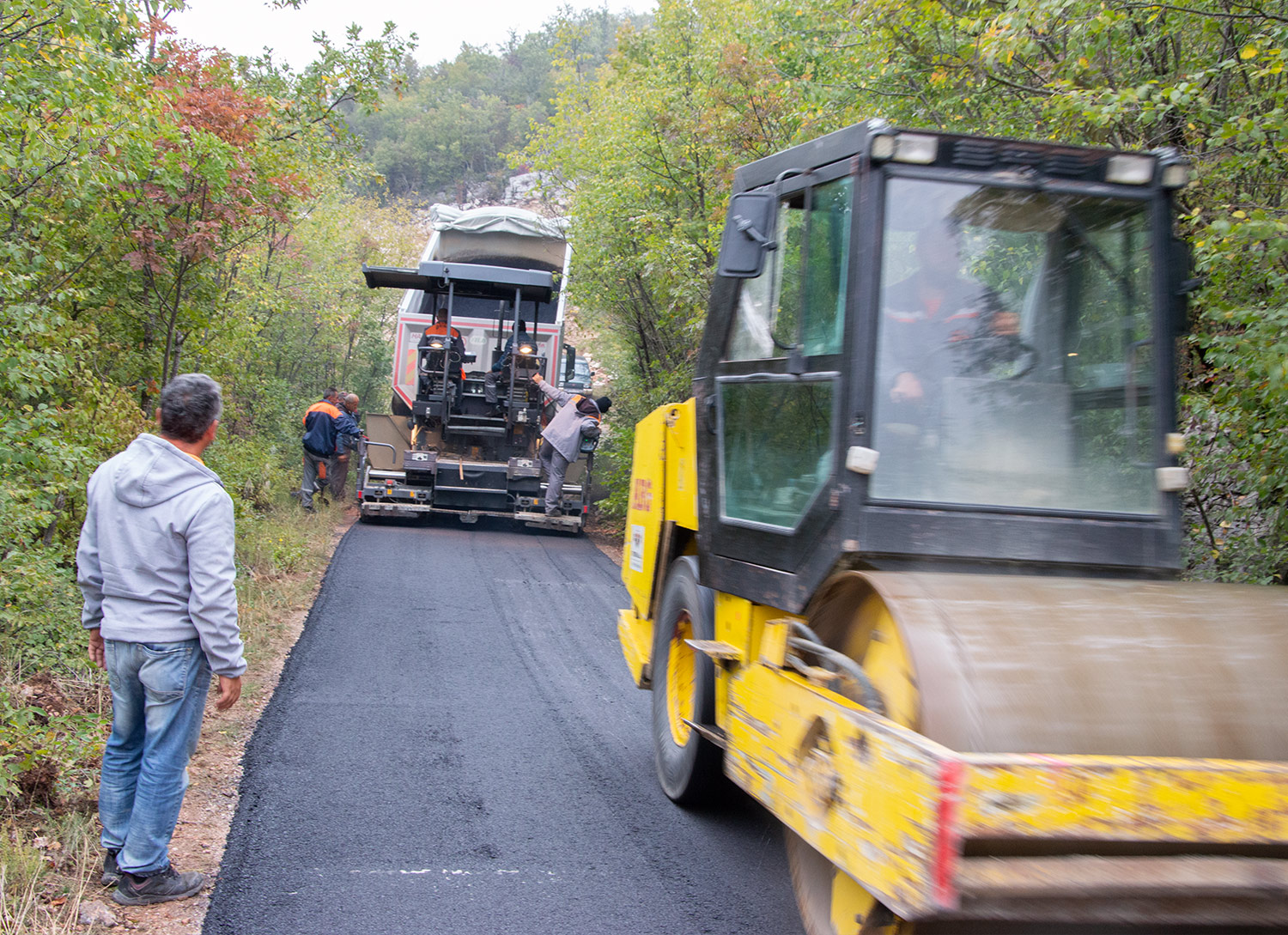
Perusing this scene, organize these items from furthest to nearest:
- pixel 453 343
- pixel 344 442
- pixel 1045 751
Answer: pixel 344 442 < pixel 453 343 < pixel 1045 751

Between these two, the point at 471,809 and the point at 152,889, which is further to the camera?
the point at 471,809

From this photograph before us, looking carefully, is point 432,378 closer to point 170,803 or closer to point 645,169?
point 645,169

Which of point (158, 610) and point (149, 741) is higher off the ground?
point (158, 610)

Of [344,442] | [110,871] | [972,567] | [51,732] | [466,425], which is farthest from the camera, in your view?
[344,442]

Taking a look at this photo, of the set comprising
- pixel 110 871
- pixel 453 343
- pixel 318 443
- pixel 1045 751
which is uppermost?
pixel 453 343

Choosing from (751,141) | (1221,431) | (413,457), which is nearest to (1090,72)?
(1221,431)

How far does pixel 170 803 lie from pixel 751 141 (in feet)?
33.5

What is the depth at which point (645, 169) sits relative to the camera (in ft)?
46.0

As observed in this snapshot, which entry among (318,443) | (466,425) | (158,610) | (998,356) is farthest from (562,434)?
(998,356)

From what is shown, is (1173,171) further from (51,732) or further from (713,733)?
(51,732)

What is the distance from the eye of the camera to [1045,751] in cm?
249

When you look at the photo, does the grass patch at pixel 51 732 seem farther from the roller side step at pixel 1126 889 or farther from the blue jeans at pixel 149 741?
the roller side step at pixel 1126 889

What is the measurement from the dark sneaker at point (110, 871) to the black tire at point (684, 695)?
227 cm

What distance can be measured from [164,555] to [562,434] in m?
10.0
